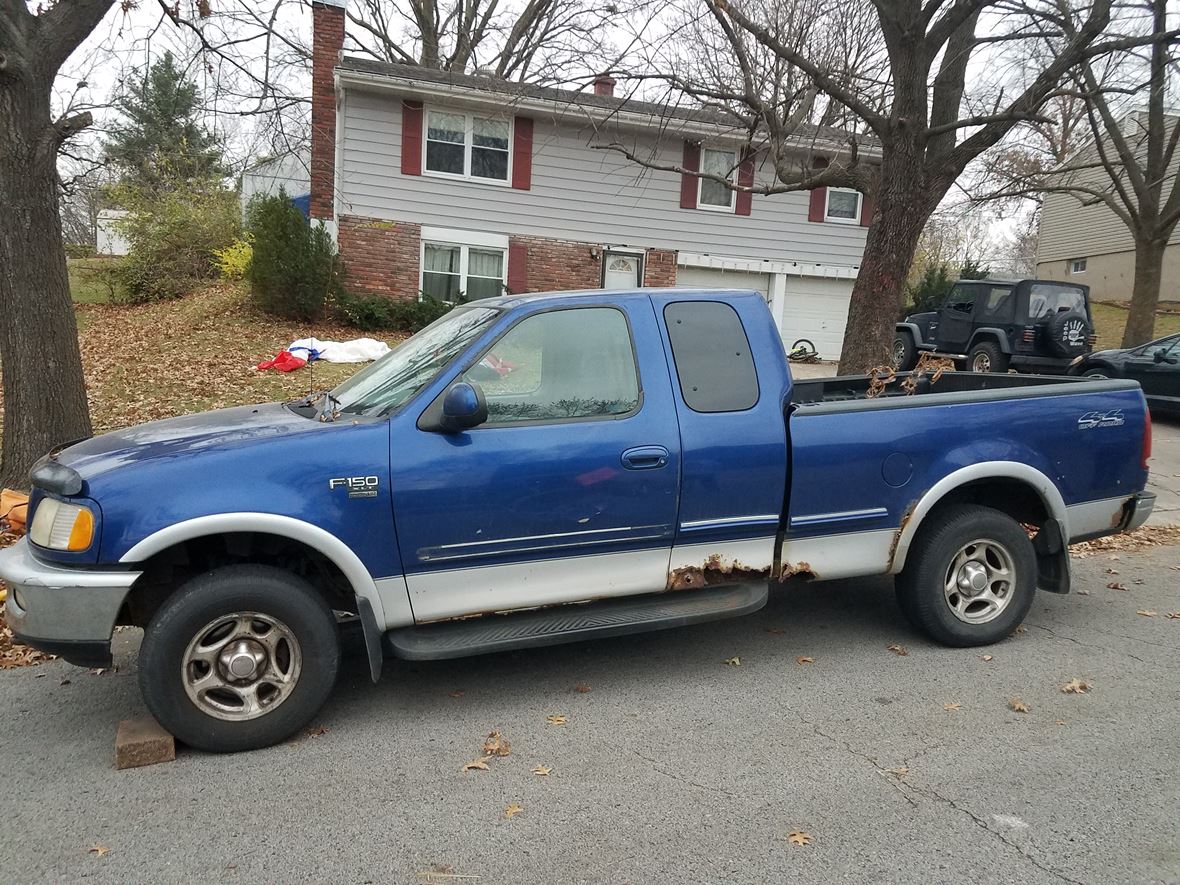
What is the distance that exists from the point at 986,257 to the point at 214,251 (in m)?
54.9

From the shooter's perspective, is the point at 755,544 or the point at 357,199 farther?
the point at 357,199

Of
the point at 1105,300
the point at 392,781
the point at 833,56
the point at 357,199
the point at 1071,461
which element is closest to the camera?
the point at 392,781

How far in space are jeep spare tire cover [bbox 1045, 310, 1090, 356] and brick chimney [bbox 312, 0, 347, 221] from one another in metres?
14.0

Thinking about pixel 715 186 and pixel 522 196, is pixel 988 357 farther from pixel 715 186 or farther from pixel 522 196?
pixel 522 196

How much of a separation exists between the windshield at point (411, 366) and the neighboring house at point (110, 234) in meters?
19.4

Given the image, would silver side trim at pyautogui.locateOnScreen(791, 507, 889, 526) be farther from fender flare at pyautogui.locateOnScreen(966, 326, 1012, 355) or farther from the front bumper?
fender flare at pyautogui.locateOnScreen(966, 326, 1012, 355)

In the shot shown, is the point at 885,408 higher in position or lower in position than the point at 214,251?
lower

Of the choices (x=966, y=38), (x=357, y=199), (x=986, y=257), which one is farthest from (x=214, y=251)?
(x=986, y=257)

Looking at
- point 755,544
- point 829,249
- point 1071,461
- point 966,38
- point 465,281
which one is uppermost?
point 966,38

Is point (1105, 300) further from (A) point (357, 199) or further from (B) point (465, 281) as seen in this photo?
(A) point (357, 199)

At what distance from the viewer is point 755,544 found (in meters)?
4.28

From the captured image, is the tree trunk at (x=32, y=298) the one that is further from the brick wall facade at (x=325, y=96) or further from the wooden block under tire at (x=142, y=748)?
the brick wall facade at (x=325, y=96)

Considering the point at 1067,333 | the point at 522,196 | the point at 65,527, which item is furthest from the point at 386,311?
the point at 65,527

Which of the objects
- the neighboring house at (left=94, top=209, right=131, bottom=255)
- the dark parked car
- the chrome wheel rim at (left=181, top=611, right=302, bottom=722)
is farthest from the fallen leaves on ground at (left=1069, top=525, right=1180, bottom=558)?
the neighboring house at (left=94, top=209, right=131, bottom=255)
